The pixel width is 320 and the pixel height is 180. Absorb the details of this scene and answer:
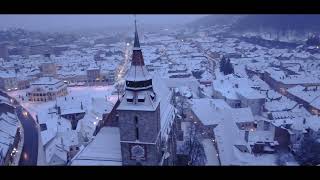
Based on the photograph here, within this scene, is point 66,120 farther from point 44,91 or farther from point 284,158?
point 284,158

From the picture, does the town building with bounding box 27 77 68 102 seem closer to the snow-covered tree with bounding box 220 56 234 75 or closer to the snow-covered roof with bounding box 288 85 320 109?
the snow-covered tree with bounding box 220 56 234 75

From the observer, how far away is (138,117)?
8711mm

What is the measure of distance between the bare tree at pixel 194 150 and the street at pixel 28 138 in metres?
5.61

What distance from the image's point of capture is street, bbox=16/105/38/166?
1309cm

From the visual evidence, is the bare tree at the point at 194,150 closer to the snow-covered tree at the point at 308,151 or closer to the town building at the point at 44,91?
the snow-covered tree at the point at 308,151

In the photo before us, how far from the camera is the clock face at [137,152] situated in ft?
28.9

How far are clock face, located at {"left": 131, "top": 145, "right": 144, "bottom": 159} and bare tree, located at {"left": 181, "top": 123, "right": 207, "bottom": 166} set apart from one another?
2.42 m

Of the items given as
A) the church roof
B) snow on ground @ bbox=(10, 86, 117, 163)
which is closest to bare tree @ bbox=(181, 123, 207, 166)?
the church roof

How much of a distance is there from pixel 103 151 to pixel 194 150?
4.34 metres

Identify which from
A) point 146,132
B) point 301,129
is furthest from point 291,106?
point 146,132

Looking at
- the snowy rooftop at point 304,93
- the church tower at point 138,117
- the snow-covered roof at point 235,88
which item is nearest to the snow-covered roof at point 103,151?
the church tower at point 138,117

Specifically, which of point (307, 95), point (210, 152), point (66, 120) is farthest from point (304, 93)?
point (66, 120)
